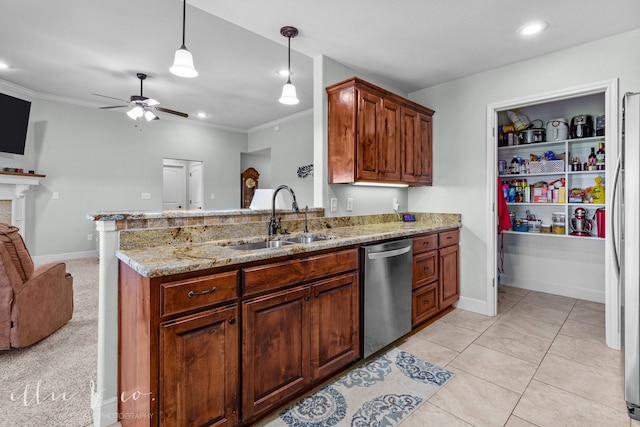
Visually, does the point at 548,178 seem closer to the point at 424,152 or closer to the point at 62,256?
the point at 424,152

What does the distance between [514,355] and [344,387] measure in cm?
138

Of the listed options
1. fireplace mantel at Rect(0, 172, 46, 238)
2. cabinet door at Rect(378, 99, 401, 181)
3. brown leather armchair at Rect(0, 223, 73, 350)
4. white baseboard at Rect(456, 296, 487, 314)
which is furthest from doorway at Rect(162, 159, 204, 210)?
white baseboard at Rect(456, 296, 487, 314)

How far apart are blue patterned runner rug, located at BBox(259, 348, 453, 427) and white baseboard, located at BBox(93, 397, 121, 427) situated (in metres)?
0.81

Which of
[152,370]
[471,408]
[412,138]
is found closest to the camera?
[152,370]

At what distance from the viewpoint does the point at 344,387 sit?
1.99 m

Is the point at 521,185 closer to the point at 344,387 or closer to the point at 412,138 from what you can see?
the point at 412,138

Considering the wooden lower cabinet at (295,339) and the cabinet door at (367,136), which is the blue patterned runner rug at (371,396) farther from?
the cabinet door at (367,136)

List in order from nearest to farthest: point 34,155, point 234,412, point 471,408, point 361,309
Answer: point 234,412, point 471,408, point 361,309, point 34,155

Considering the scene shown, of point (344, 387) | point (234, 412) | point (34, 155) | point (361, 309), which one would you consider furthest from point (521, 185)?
point (34, 155)

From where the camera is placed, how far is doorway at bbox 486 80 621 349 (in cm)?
250

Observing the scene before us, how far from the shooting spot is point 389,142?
3014mm

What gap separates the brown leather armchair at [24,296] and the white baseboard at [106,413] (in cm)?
122

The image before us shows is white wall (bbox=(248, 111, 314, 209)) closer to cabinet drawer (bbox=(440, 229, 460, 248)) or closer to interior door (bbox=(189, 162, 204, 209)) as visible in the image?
interior door (bbox=(189, 162, 204, 209))

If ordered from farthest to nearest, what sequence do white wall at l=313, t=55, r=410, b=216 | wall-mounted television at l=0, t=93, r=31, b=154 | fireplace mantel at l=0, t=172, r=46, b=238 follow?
fireplace mantel at l=0, t=172, r=46, b=238 < wall-mounted television at l=0, t=93, r=31, b=154 < white wall at l=313, t=55, r=410, b=216
